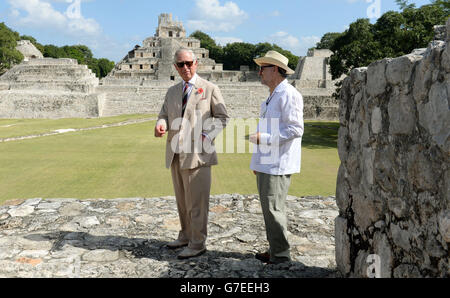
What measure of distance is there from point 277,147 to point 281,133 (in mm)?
144

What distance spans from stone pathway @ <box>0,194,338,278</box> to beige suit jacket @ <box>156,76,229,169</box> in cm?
93

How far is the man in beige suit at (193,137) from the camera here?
3475 mm

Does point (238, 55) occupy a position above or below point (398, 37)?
above

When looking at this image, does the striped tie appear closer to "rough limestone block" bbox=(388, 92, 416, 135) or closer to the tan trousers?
the tan trousers

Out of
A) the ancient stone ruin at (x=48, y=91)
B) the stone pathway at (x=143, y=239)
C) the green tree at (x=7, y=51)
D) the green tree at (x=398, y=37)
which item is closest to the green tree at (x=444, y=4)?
the green tree at (x=398, y=37)

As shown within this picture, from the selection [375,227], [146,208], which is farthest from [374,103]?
[146,208]

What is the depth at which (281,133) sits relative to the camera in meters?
3.08

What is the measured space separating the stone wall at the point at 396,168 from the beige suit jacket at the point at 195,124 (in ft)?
3.93

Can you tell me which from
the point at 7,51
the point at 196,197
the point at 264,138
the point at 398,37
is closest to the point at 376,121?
the point at 264,138

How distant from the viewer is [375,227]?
246 centimetres

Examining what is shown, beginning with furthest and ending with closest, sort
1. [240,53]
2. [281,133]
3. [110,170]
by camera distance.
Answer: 1. [240,53]
2. [110,170]
3. [281,133]

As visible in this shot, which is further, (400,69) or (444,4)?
(444,4)

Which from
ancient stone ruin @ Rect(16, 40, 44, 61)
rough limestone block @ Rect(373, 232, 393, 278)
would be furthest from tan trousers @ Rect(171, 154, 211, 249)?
ancient stone ruin @ Rect(16, 40, 44, 61)

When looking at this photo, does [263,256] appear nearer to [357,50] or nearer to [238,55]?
[357,50]
